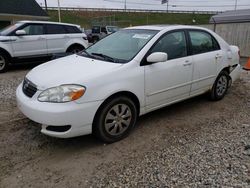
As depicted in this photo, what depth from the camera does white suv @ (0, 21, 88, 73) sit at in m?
8.10

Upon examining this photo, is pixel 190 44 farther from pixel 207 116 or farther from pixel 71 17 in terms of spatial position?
pixel 71 17

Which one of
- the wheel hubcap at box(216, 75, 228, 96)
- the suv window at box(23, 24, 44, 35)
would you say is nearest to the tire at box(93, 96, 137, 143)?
the wheel hubcap at box(216, 75, 228, 96)

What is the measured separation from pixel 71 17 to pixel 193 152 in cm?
5419

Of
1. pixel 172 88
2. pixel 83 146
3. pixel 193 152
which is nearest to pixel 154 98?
pixel 172 88

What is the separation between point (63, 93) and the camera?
10.4 ft

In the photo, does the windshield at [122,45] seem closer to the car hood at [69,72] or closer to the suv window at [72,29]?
the car hood at [69,72]

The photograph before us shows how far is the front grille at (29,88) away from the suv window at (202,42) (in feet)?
9.12

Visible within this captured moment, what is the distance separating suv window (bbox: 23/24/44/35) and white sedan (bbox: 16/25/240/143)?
480cm

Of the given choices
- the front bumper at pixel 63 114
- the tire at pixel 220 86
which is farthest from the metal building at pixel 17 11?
the front bumper at pixel 63 114

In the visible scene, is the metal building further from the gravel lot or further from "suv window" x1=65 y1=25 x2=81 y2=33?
the gravel lot

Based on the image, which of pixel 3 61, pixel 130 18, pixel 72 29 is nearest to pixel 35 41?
pixel 3 61

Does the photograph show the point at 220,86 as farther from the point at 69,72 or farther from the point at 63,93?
the point at 63,93

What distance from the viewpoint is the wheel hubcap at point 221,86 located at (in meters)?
5.33

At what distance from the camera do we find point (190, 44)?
455cm
